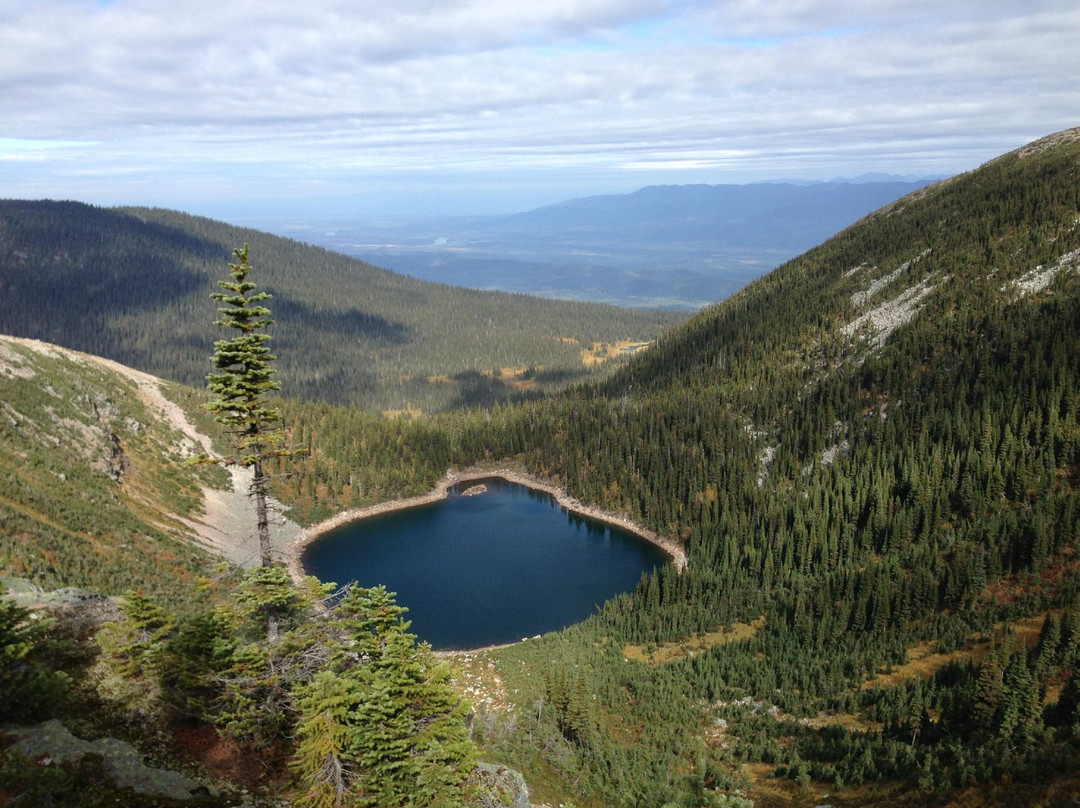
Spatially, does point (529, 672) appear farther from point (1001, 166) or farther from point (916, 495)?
point (1001, 166)

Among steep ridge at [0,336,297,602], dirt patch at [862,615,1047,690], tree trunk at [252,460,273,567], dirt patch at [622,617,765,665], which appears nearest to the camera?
tree trunk at [252,460,273,567]

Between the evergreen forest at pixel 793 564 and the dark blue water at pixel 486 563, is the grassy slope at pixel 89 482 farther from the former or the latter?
the dark blue water at pixel 486 563

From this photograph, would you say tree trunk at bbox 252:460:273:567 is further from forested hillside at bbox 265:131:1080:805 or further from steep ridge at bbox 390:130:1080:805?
steep ridge at bbox 390:130:1080:805

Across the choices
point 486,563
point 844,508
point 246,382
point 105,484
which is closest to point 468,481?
point 486,563

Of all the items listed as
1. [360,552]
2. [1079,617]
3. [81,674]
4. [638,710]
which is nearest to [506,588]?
[360,552]

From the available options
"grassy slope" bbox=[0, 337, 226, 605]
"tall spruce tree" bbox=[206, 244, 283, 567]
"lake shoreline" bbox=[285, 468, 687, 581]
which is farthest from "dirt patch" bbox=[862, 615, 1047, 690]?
"grassy slope" bbox=[0, 337, 226, 605]
